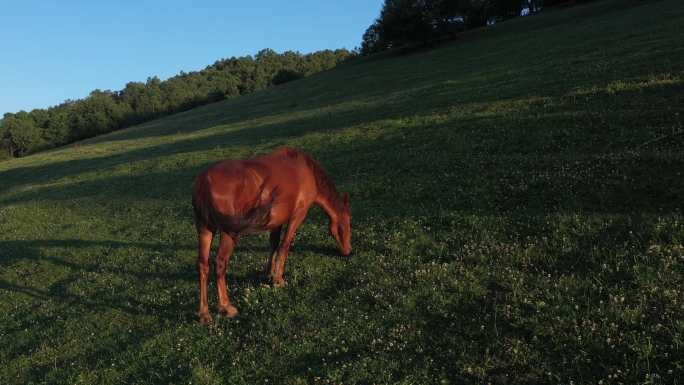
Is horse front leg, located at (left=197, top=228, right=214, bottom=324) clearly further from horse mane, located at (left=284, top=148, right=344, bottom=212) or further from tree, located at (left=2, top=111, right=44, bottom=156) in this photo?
tree, located at (left=2, top=111, right=44, bottom=156)

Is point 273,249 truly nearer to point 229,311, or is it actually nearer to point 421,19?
point 229,311

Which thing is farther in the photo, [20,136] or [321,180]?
[20,136]

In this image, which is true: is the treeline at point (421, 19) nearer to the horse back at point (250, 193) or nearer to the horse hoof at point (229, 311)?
the horse back at point (250, 193)

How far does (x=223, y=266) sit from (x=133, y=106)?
442 feet

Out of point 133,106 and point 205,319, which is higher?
point 133,106

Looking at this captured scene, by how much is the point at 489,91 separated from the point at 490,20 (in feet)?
268

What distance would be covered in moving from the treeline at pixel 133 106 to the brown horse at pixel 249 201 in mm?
104554

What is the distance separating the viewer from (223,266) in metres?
8.95

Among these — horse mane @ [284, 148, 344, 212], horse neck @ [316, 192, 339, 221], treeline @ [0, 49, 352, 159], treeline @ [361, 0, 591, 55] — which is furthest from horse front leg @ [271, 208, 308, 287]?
treeline @ [0, 49, 352, 159]

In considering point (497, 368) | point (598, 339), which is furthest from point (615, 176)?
point (497, 368)

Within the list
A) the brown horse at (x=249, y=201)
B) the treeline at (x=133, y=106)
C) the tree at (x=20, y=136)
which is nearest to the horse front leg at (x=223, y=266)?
the brown horse at (x=249, y=201)

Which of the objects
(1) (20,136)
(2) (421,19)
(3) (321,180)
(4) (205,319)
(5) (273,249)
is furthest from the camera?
(1) (20,136)

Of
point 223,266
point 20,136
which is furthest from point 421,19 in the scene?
point 20,136

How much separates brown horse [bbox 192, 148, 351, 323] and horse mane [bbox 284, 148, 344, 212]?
0.08 feet
